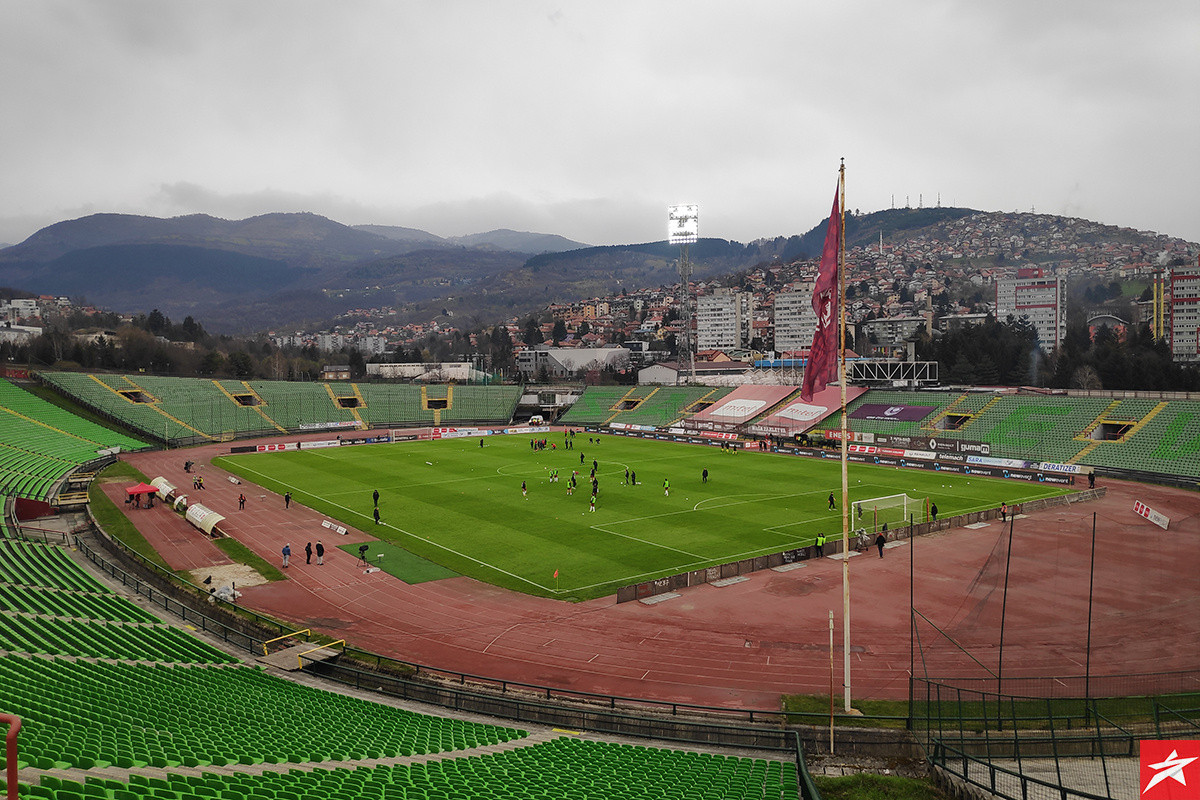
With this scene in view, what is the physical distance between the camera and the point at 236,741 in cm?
1163

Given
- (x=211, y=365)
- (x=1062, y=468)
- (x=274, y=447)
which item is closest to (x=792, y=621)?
(x=1062, y=468)

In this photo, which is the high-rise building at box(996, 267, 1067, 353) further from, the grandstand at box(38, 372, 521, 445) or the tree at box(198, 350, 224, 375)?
the tree at box(198, 350, 224, 375)

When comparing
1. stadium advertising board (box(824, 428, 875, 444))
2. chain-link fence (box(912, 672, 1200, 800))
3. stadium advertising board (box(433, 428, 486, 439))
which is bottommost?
stadium advertising board (box(433, 428, 486, 439))

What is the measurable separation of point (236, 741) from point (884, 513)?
31736 mm

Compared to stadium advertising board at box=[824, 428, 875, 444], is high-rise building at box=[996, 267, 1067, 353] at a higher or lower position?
higher

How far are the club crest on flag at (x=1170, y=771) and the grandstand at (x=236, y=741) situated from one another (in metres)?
4.86

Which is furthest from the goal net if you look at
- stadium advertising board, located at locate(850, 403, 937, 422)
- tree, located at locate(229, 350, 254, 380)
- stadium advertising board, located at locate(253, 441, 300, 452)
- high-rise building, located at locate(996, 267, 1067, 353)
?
high-rise building, located at locate(996, 267, 1067, 353)

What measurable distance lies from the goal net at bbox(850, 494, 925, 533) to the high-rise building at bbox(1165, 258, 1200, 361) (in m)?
121

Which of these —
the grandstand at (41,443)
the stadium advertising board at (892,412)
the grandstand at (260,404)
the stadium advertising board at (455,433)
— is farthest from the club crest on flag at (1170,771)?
the grandstand at (260,404)

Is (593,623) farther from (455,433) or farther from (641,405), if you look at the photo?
(641,405)

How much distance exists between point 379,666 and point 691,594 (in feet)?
36.6

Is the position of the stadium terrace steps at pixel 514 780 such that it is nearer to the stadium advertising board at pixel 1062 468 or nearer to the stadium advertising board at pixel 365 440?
the stadium advertising board at pixel 1062 468

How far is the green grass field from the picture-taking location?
3028 centimetres

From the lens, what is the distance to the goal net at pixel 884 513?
35156mm
